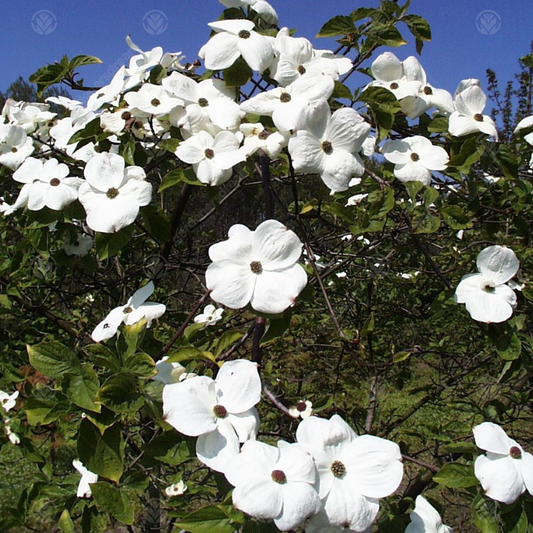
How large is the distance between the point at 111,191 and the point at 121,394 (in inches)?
13.0

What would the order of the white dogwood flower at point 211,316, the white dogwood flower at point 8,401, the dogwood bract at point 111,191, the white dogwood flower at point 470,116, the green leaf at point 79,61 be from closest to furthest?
the dogwood bract at point 111,191 < the white dogwood flower at point 470,116 < the green leaf at point 79,61 < the white dogwood flower at point 211,316 < the white dogwood flower at point 8,401

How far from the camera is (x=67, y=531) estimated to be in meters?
0.95

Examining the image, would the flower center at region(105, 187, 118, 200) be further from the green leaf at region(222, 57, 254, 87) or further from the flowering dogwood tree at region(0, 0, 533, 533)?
the green leaf at region(222, 57, 254, 87)

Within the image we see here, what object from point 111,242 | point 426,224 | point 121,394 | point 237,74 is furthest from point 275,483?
point 237,74

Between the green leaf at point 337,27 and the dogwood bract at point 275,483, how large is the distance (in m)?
0.74

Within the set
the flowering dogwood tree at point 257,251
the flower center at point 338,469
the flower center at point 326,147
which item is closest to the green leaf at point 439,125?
the flowering dogwood tree at point 257,251

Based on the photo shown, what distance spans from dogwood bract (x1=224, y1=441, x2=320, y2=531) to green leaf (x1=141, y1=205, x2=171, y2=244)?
1.28ft

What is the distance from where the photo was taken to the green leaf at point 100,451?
63 cm

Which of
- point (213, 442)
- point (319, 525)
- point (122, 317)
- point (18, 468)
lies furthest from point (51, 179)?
point (18, 468)

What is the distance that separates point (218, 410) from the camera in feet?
2.12

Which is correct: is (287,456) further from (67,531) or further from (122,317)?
(67,531)

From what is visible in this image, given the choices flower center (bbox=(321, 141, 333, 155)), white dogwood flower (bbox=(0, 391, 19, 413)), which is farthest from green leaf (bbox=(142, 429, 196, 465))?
white dogwood flower (bbox=(0, 391, 19, 413))

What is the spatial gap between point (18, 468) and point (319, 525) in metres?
3.46

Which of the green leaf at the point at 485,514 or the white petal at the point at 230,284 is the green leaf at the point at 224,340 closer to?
the white petal at the point at 230,284
